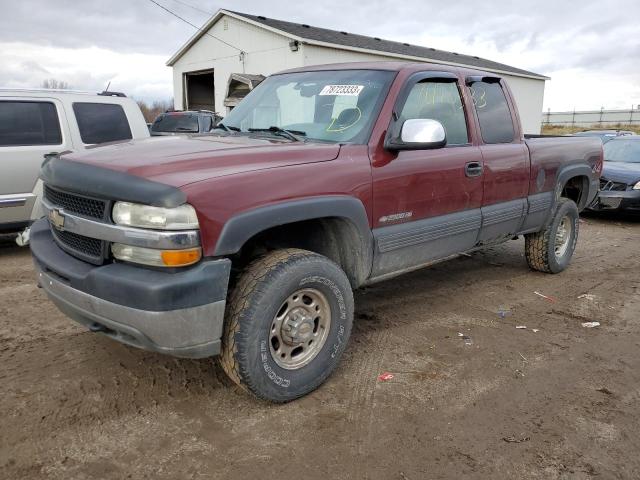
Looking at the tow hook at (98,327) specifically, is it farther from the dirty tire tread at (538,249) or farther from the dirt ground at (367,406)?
the dirty tire tread at (538,249)


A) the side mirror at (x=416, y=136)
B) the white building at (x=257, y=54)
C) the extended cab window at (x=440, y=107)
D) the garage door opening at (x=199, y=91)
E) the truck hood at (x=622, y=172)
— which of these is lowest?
the truck hood at (x=622, y=172)

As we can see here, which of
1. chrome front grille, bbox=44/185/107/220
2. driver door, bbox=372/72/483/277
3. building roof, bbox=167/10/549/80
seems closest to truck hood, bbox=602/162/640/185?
driver door, bbox=372/72/483/277

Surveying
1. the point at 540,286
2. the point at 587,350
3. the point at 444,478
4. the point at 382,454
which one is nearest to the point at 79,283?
the point at 382,454

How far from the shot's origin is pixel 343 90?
3.78 metres

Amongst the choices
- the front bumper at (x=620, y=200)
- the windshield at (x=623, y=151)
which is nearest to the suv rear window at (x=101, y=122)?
the front bumper at (x=620, y=200)

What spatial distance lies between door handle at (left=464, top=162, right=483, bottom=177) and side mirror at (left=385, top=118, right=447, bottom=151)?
0.77 meters

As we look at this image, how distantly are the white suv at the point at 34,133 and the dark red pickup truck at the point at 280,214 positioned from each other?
10.7 ft

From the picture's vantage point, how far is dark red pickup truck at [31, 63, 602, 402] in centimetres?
253

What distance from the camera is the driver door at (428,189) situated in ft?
11.6

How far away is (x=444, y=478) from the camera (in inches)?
97.0

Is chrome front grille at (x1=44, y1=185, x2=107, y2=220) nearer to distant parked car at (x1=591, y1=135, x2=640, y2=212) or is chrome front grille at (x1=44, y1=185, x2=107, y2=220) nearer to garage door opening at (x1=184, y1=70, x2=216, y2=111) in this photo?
distant parked car at (x1=591, y1=135, x2=640, y2=212)

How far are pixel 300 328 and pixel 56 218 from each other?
1.48 m

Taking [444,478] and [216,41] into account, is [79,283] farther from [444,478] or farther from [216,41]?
[216,41]

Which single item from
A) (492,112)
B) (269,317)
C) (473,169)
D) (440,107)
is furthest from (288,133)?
(492,112)
